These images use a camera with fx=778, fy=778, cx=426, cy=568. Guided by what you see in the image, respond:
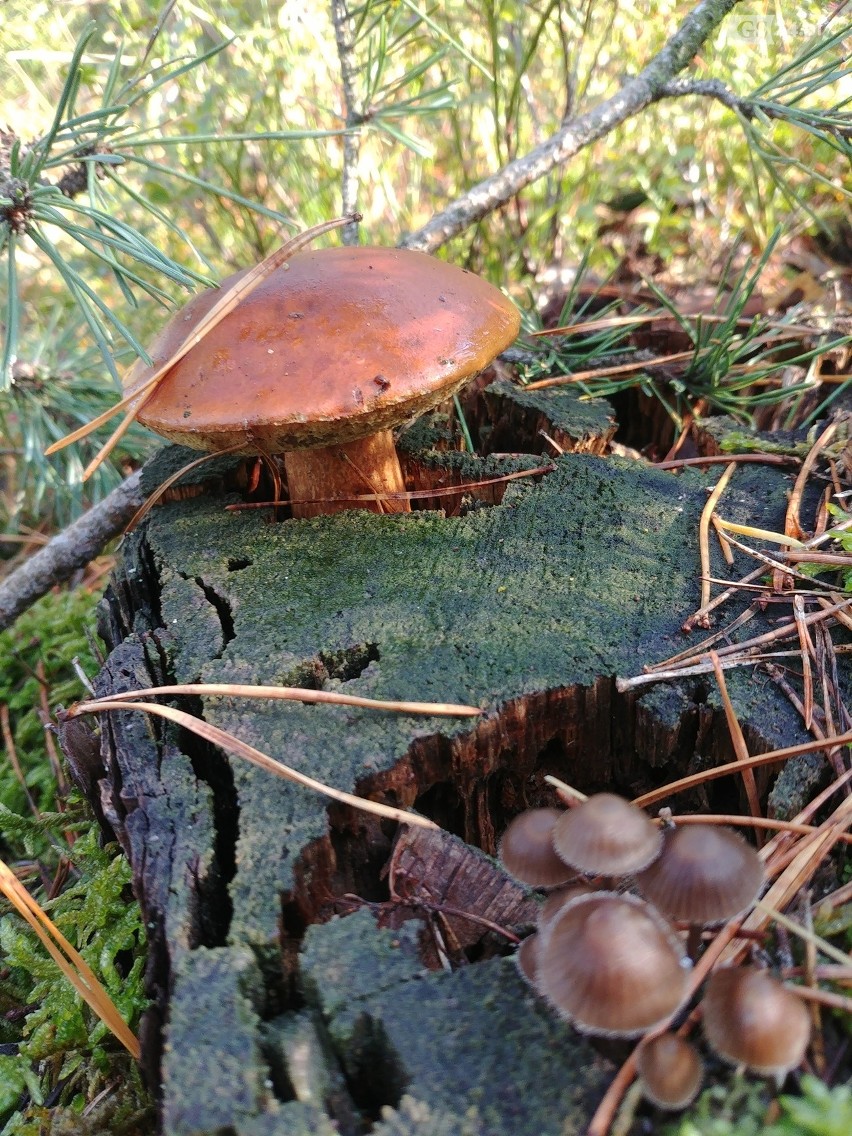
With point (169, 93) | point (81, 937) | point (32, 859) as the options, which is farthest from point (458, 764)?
point (169, 93)

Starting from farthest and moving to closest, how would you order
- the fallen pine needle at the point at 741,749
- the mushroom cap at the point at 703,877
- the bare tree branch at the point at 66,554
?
the bare tree branch at the point at 66,554
the fallen pine needle at the point at 741,749
the mushroom cap at the point at 703,877

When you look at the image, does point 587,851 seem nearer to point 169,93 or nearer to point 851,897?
point 851,897

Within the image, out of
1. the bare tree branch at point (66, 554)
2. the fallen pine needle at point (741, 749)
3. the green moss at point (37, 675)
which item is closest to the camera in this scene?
the fallen pine needle at point (741, 749)

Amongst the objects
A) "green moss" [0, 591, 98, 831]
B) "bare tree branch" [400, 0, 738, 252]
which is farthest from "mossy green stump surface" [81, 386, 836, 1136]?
"bare tree branch" [400, 0, 738, 252]

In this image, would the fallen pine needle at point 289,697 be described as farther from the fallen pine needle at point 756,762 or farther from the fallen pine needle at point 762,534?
the fallen pine needle at point 762,534

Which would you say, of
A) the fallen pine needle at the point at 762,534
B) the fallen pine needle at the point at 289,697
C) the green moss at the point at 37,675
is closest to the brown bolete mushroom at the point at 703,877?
the fallen pine needle at the point at 289,697

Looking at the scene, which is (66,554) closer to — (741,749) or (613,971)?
(741,749)
